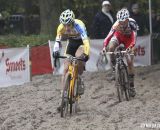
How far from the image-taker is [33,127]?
29.4 ft

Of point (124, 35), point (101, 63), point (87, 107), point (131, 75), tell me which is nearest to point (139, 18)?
point (101, 63)

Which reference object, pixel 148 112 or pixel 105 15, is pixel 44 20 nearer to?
pixel 105 15

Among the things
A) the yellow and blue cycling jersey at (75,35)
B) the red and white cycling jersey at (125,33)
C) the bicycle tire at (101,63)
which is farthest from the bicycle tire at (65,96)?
the bicycle tire at (101,63)

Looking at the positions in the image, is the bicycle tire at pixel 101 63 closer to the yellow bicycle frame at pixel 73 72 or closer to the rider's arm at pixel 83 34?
the rider's arm at pixel 83 34

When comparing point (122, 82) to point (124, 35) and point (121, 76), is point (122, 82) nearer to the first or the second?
point (121, 76)

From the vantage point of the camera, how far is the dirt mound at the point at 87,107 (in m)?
8.80

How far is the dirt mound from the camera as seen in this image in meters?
8.80

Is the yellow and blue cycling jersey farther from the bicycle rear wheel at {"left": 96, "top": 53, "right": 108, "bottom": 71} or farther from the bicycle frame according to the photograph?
the bicycle rear wheel at {"left": 96, "top": 53, "right": 108, "bottom": 71}

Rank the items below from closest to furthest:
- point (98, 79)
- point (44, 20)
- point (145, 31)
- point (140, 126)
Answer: point (140, 126), point (98, 79), point (145, 31), point (44, 20)

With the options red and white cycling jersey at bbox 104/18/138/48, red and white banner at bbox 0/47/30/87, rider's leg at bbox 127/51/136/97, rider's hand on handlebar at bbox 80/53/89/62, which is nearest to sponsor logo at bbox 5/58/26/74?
red and white banner at bbox 0/47/30/87

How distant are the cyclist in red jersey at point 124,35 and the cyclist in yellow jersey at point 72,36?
31.9 inches

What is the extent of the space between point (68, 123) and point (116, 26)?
106 inches

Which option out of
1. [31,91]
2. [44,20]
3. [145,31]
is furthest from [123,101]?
[44,20]

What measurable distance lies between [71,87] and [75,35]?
1.01m
